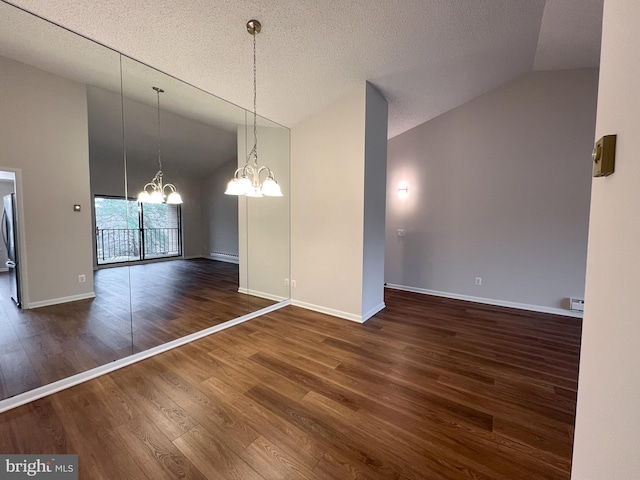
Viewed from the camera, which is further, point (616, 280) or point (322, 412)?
point (322, 412)

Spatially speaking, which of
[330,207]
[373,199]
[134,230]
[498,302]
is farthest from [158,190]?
[498,302]

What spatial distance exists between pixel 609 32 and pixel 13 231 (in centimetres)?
380

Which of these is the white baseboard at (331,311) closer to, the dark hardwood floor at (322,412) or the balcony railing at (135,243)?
the dark hardwood floor at (322,412)

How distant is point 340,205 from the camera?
11.7 feet

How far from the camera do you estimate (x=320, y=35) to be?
97.9 inches

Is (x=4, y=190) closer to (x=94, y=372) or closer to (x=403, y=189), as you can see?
(x=94, y=372)

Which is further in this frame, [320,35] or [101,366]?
[320,35]

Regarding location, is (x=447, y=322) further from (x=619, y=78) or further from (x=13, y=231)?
(x=13, y=231)

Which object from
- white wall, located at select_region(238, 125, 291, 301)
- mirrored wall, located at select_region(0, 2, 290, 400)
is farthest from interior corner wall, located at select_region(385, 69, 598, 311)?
mirrored wall, located at select_region(0, 2, 290, 400)

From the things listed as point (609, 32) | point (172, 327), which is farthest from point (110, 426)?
point (609, 32)

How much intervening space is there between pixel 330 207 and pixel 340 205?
0.56 ft

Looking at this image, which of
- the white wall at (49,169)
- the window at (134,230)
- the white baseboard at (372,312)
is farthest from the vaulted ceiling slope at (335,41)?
the white baseboard at (372,312)

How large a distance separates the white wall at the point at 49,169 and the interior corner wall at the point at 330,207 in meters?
2.46

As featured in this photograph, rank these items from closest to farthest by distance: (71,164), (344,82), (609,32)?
(609,32)
(71,164)
(344,82)
